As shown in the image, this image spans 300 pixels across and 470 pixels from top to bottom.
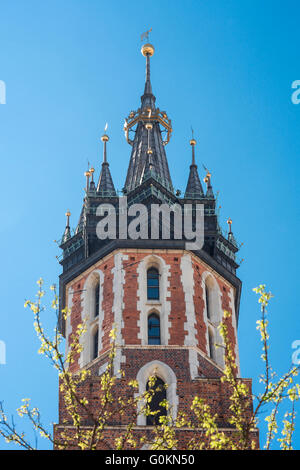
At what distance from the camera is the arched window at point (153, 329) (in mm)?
43406

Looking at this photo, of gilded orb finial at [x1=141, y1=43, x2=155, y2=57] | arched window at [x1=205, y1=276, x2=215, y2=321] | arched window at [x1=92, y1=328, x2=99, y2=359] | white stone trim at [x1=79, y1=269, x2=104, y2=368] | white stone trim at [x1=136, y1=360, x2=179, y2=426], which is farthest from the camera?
gilded orb finial at [x1=141, y1=43, x2=155, y2=57]

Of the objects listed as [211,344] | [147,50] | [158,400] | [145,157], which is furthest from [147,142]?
[158,400]

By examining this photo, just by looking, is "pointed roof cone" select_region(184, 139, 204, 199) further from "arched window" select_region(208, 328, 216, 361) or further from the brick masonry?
Answer: "arched window" select_region(208, 328, 216, 361)

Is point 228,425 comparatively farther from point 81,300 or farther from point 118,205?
point 118,205

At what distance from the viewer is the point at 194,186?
5384 centimetres

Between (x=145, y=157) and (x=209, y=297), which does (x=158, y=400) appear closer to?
(x=209, y=297)

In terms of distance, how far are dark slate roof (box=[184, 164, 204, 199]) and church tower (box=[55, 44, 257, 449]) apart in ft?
0.19

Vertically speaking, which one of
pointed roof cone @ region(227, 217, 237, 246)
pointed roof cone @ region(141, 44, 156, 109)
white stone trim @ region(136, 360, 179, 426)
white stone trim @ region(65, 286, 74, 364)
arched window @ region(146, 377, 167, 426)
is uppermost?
pointed roof cone @ region(141, 44, 156, 109)

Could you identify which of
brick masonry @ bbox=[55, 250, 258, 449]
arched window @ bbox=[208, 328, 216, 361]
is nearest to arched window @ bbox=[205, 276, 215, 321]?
brick masonry @ bbox=[55, 250, 258, 449]

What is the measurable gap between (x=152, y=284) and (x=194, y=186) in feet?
30.9

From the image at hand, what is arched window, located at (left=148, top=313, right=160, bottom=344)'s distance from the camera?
43406 mm

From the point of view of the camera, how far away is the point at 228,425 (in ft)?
130

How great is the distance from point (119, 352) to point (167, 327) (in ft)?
7.85

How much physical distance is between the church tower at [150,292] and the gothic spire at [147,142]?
0.57ft
